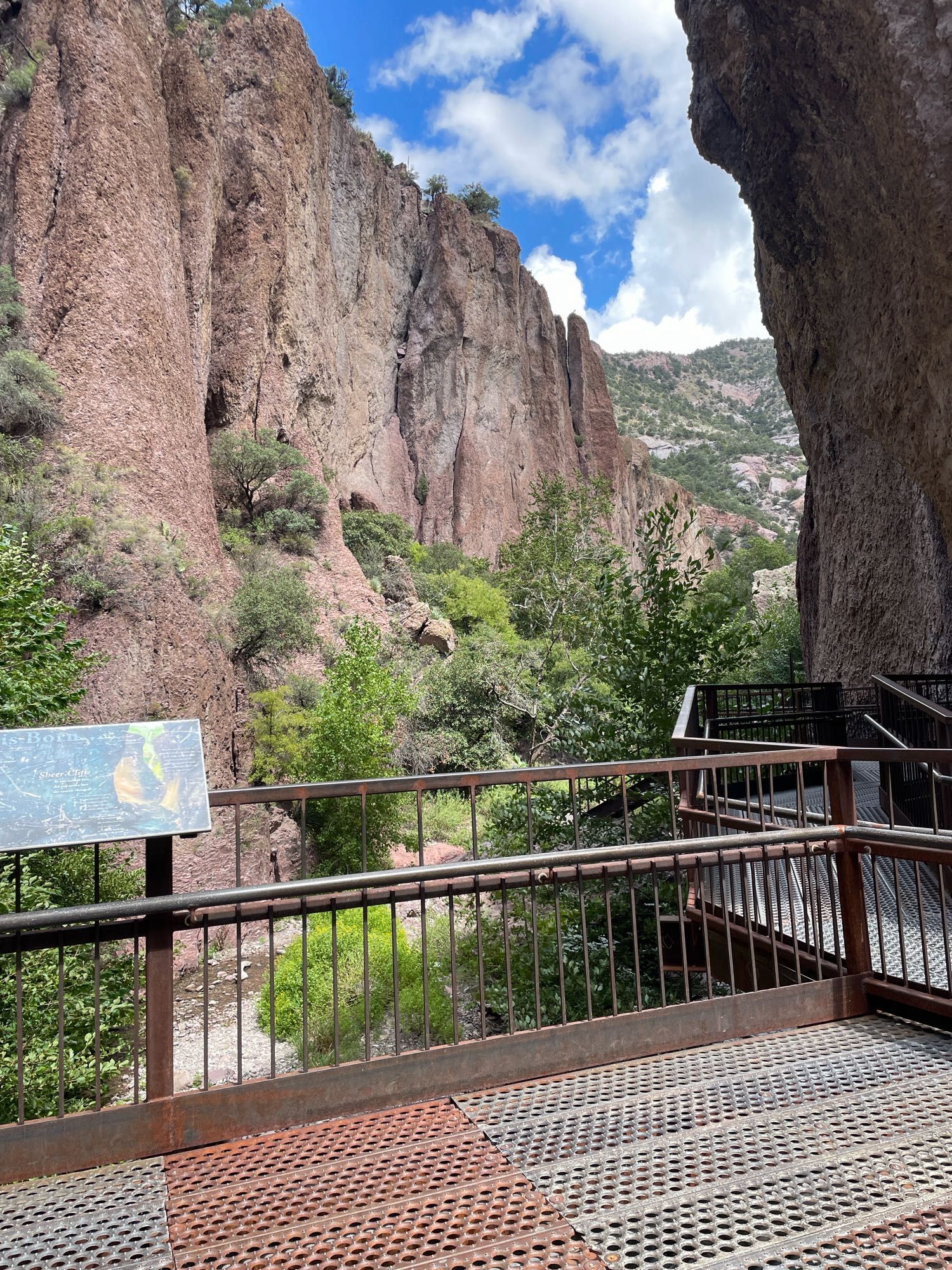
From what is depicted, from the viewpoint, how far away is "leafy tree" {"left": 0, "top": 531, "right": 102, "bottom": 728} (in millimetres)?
7859

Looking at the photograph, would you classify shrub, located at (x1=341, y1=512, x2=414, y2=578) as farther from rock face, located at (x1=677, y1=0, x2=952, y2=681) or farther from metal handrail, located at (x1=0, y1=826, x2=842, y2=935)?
metal handrail, located at (x1=0, y1=826, x2=842, y2=935)

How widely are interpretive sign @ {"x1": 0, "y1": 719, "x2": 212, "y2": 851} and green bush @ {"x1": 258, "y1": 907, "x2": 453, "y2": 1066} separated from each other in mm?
8873

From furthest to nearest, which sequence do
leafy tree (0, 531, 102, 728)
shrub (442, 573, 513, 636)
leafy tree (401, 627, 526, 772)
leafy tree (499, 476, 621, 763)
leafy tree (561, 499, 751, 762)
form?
1. shrub (442, 573, 513, 636)
2. leafy tree (499, 476, 621, 763)
3. leafy tree (401, 627, 526, 772)
4. leafy tree (561, 499, 751, 762)
5. leafy tree (0, 531, 102, 728)

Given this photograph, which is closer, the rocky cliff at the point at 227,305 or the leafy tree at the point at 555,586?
the rocky cliff at the point at 227,305

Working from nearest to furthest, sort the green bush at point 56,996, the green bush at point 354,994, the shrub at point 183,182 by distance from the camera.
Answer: the green bush at point 56,996 → the green bush at point 354,994 → the shrub at point 183,182

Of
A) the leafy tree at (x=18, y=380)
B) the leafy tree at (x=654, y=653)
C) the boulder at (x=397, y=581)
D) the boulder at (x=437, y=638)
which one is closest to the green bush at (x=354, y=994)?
the leafy tree at (x=654, y=653)

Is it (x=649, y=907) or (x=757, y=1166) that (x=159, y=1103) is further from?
(x=649, y=907)

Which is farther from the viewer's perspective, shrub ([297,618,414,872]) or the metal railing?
shrub ([297,618,414,872])

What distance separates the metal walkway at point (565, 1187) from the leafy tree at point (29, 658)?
20.5ft

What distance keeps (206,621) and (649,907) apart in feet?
40.7

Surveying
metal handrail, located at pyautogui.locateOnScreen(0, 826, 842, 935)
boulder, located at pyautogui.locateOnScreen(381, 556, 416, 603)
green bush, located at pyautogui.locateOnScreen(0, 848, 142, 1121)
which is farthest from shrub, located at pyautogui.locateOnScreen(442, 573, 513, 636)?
metal handrail, located at pyautogui.locateOnScreen(0, 826, 842, 935)

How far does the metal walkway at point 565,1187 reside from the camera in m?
2.09

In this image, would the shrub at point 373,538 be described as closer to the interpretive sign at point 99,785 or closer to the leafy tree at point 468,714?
the leafy tree at point 468,714

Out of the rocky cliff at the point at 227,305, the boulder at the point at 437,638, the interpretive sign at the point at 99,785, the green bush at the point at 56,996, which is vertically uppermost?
the rocky cliff at the point at 227,305
